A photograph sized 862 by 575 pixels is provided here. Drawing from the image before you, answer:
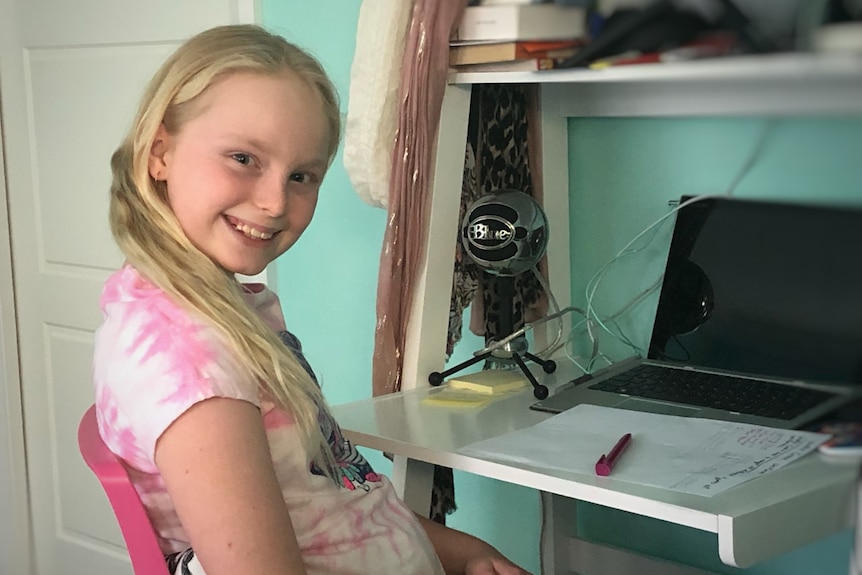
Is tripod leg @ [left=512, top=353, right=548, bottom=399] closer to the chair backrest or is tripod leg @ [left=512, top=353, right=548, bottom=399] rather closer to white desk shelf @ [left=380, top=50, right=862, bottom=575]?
white desk shelf @ [left=380, top=50, right=862, bottom=575]

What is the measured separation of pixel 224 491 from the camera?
843 mm

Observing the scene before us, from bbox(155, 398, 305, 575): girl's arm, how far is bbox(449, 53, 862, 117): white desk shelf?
52 cm

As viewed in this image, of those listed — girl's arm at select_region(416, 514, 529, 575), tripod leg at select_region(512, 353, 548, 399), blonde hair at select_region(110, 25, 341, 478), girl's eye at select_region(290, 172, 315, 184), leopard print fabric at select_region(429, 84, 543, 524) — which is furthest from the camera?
leopard print fabric at select_region(429, 84, 543, 524)

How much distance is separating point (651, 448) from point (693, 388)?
166 millimetres

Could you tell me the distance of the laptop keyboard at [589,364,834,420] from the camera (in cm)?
99

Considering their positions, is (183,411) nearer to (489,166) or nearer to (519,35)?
(519,35)

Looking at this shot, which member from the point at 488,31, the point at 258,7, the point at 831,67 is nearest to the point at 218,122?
the point at 488,31

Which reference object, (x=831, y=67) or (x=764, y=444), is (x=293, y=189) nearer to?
(x=764, y=444)

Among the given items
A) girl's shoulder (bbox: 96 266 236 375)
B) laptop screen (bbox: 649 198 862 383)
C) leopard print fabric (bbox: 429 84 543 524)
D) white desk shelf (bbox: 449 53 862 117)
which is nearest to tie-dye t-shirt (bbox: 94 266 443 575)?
girl's shoulder (bbox: 96 266 236 375)

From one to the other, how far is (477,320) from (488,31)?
1.85 ft

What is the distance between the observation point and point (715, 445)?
3.41 feet

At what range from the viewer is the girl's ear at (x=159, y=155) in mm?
1003

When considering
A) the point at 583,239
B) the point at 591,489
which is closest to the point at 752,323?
the point at 591,489

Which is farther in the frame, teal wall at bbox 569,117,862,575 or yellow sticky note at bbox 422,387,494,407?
yellow sticky note at bbox 422,387,494,407
